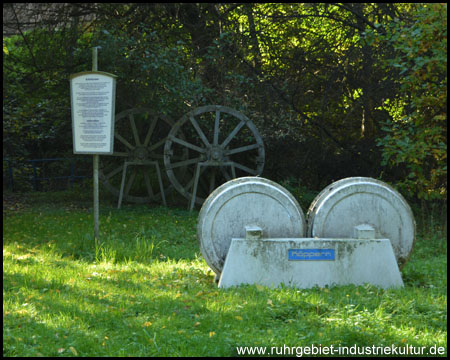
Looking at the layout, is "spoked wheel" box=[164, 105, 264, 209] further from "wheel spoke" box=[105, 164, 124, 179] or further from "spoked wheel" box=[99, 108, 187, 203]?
"wheel spoke" box=[105, 164, 124, 179]

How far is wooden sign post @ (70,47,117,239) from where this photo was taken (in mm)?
8500

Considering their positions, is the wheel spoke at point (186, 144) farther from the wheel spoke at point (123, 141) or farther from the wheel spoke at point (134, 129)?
the wheel spoke at point (123, 141)

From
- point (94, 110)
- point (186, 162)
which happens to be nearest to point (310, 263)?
point (94, 110)

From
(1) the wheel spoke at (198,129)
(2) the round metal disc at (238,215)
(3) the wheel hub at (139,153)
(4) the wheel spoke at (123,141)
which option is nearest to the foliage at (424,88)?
(2) the round metal disc at (238,215)

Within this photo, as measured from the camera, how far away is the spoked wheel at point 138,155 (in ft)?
45.4

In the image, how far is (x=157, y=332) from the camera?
466 centimetres

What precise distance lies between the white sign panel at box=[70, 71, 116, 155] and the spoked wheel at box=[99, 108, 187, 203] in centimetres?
468

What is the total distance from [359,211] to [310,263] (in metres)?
0.89

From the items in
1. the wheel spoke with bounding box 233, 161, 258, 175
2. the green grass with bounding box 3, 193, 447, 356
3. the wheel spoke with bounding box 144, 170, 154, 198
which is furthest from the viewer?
the wheel spoke with bounding box 144, 170, 154, 198

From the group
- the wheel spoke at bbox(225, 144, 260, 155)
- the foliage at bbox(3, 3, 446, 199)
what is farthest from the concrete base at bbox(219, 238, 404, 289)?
the wheel spoke at bbox(225, 144, 260, 155)

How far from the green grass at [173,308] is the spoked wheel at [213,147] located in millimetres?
4949

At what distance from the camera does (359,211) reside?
262 inches

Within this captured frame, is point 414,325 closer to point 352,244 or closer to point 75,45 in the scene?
point 352,244

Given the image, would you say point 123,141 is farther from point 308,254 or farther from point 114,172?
point 308,254
